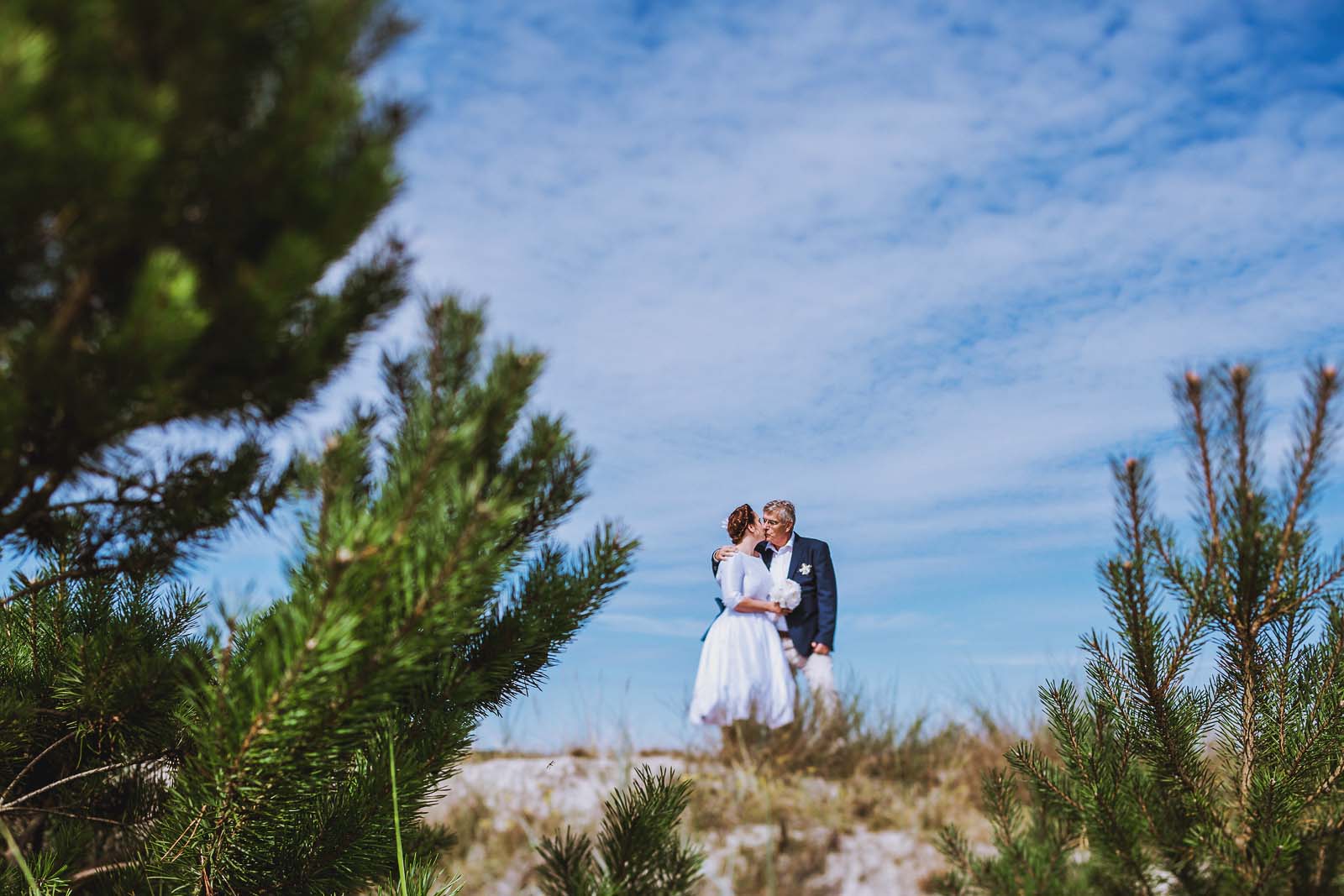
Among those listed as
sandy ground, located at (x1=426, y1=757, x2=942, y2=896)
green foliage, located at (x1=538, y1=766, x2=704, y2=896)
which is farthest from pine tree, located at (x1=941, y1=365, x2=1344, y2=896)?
sandy ground, located at (x1=426, y1=757, x2=942, y2=896)

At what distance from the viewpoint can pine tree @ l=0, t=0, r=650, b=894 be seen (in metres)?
1.60

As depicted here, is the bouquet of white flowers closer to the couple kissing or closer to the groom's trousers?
the couple kissing

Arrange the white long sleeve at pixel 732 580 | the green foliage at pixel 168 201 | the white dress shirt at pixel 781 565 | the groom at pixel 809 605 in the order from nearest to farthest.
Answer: the green foliage at pixel 168 201 → the white long sleeve at pixel 732 580 → the groom at pixel 809 605 → the white dress shirt at pixel 781 565

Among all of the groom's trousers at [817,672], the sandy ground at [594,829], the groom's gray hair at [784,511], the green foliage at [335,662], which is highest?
the groom's gray hair at [784,511]

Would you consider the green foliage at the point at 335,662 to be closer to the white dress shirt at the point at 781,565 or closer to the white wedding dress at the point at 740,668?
the white wedding dress at the point at 740,668

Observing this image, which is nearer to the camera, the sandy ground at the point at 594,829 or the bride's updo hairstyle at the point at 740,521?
the sandy ground at the point at 594,829

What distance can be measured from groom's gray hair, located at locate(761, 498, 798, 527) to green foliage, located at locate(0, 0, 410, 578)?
599cm

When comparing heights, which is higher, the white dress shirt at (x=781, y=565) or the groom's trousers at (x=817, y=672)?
the white dress shirt at (x=781, y=565)

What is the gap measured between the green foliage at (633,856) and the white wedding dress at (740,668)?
411 centimetres

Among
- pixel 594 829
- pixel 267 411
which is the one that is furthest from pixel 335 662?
pixel 594 829

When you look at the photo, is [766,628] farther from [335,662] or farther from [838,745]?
[335,662]

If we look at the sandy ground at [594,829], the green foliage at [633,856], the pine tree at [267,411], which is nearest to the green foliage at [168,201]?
the pine tree at [267,411]

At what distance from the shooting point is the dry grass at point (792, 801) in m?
5.87

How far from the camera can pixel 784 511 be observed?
768cm
